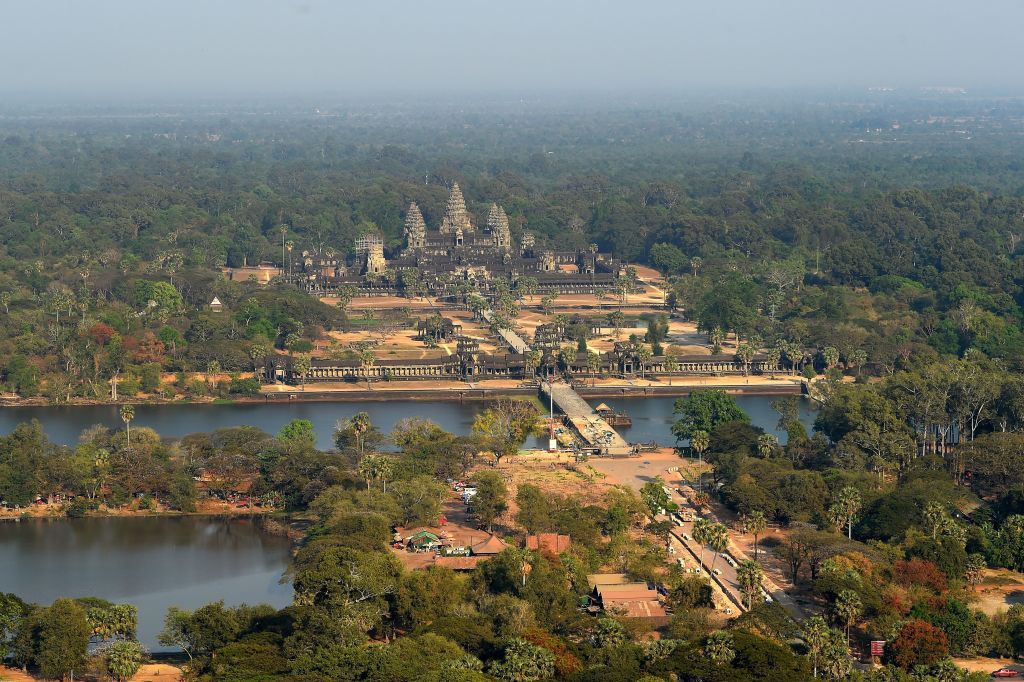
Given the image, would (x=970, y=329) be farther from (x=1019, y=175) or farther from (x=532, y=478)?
(x=1019, y=175)

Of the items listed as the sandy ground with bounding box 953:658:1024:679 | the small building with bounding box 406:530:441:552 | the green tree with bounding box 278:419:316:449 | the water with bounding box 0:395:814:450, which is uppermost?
the green tree with bounding box 278:419:316:449

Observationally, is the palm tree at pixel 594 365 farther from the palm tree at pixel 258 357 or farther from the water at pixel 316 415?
the palm tree at pixel 258 357

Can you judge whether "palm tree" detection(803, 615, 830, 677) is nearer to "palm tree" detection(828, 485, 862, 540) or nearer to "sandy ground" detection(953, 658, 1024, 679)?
"sandy ground" detection(953, 658, 1024, 679)

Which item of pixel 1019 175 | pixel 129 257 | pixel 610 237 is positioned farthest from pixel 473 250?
pixel 1019 175

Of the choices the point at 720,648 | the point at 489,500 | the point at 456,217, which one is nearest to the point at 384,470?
the point at 489,500

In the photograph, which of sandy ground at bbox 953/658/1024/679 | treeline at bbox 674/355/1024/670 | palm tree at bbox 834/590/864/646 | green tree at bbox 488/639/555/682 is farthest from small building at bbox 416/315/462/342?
green tree at bbox 488/639/555/682

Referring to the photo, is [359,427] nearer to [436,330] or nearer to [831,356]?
[436,330]
